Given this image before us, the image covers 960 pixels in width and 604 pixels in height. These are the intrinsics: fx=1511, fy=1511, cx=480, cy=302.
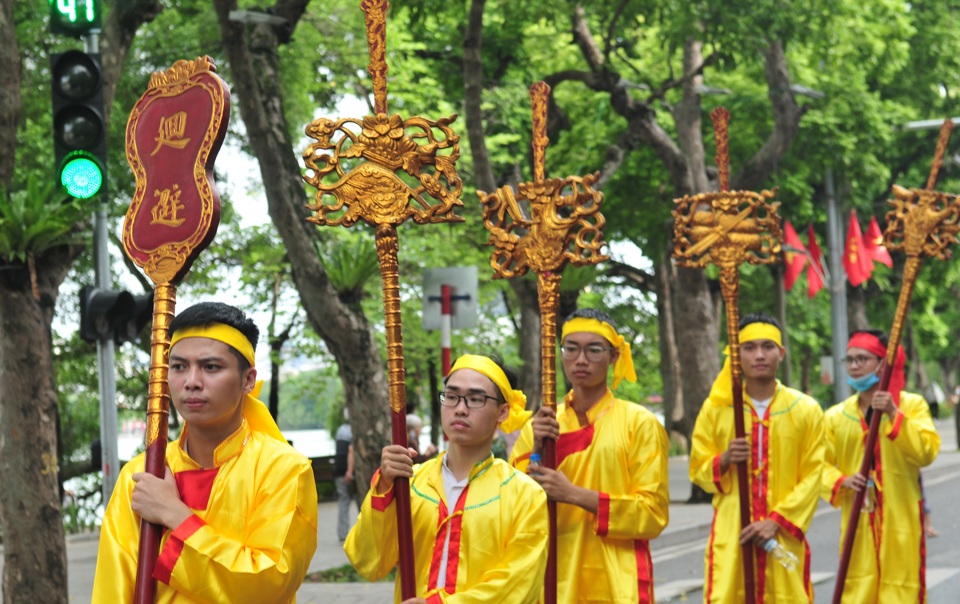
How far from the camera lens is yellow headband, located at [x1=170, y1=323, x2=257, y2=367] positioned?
15.3 feet

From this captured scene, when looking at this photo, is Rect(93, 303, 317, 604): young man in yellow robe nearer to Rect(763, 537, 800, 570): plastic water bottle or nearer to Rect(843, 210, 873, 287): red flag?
Rect(763, 537, 800, 570): plastic water bottle

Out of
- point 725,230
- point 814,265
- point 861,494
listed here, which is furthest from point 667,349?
point 725,230

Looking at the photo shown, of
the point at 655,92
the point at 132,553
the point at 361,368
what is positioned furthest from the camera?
the point at 655,92

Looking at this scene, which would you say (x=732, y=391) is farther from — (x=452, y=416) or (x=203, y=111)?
(x=203, y=111)

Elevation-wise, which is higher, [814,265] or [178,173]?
[814,265]

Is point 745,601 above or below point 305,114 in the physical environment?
below

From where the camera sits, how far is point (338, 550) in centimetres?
1738

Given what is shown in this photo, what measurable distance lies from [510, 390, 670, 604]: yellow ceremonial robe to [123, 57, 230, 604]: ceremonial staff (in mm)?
2756

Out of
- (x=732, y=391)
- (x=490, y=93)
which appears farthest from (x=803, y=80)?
(x=732, y=391)

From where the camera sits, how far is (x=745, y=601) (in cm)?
859

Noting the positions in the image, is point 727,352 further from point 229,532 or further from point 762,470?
point 229,532

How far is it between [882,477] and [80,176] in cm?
528

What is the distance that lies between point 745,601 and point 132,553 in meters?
4.83

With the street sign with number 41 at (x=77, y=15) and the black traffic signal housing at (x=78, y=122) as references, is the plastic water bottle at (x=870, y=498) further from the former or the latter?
the street sign with number 41 at (x=77, y=15)
